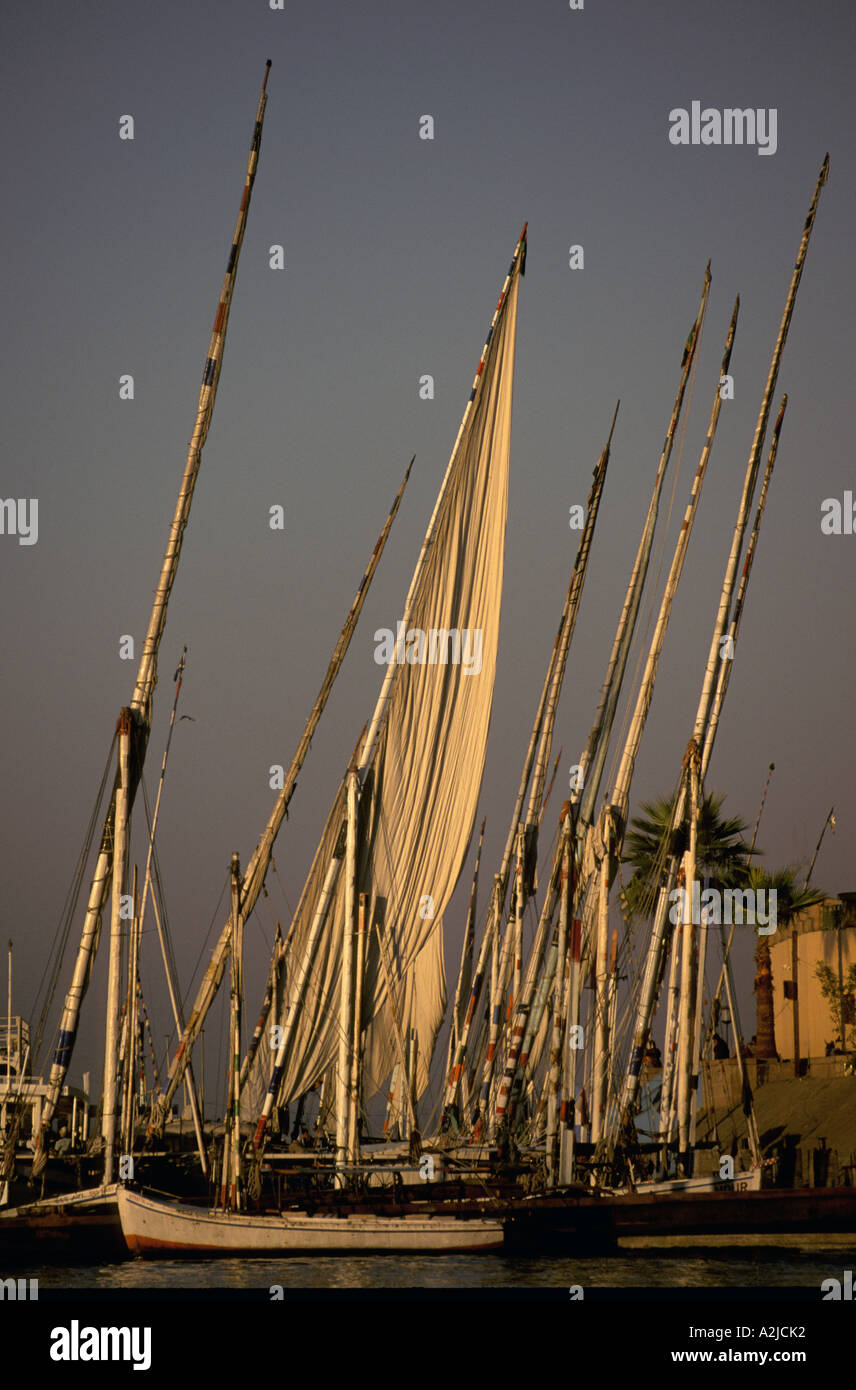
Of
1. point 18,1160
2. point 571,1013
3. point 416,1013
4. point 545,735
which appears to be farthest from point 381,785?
point 416,1013

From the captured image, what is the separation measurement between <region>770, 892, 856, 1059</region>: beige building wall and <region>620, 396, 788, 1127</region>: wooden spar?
12.6 metres

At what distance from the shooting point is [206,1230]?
32906 millimetres

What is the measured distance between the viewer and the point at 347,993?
3544cm

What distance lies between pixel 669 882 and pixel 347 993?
1029 centimetres

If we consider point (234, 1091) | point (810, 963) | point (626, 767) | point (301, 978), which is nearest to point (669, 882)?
point (626, 767)

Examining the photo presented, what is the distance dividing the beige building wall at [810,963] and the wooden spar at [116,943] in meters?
28.0

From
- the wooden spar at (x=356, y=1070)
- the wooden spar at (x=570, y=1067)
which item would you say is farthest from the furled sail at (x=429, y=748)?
the wooden spar at (x=570, y=1067)

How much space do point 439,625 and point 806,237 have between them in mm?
17704

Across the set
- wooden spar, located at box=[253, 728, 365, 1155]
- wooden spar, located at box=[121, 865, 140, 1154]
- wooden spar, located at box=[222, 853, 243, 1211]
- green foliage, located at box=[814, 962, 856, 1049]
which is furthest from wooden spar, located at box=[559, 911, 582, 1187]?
green foliage, located at box=[814, 962, 856, 1049]

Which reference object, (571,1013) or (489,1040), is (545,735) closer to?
(489,1040)

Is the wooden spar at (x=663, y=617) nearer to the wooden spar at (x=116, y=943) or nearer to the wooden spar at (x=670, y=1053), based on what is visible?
the wooden spar at (x=670, y=1053)

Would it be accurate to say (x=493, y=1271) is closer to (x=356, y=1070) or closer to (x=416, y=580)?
(x=356, y=1070)

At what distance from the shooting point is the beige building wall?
186 ft

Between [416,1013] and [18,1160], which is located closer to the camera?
[18,1160]
